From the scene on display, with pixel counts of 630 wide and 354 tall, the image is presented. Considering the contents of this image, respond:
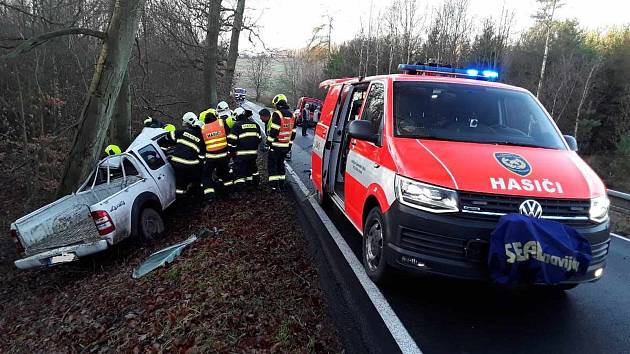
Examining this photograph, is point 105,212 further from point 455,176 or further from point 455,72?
point 455,72

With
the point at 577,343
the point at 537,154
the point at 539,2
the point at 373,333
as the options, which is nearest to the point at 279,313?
the point at 373,333

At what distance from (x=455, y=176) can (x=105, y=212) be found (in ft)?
17.1

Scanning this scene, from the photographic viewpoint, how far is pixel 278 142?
8570mm

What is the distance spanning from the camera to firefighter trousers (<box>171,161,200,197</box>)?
8133mm

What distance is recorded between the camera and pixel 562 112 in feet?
93.0

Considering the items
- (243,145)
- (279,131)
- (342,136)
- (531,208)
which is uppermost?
(342,136)

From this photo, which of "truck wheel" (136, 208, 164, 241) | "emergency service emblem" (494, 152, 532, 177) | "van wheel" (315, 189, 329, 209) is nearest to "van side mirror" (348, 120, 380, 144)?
"emergency service emblem" (494, 152, 532, 177)

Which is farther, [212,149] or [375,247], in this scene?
[212,149]

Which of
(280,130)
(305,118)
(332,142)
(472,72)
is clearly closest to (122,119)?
(280,130)

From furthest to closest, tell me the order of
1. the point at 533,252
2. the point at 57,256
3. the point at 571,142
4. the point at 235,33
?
the point at 235,33
the point at 57,256
the point at 571,142
the point at 533,252

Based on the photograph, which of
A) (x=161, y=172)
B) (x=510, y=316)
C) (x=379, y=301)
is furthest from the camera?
(x=161, y=172)

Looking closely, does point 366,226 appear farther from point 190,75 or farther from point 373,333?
point 190,75

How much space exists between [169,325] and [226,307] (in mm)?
530

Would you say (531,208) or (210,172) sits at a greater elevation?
(531,208)
